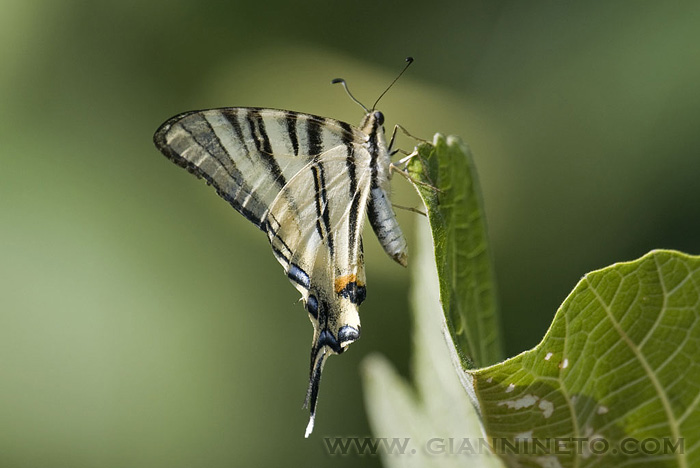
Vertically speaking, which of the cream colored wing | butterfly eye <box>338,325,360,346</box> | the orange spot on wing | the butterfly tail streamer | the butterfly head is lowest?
the butterfly tail streamer

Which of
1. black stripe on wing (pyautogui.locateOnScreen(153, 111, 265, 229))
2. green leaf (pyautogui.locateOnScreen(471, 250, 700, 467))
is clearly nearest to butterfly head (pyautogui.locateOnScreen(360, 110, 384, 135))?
black stripe on wing (pyautogui.locateOnScreen(153, 111, 265, 229))

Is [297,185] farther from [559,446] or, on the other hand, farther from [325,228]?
[559,446]

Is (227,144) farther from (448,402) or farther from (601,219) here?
(601,219)

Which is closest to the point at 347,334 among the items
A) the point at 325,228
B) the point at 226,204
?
the point at 325,228

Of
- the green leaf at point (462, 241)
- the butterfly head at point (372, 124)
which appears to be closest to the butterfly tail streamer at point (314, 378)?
the green leaf at point (462, 241)

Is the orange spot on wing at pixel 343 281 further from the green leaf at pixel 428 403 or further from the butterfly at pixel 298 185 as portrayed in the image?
the green leaf at pixel 428 403

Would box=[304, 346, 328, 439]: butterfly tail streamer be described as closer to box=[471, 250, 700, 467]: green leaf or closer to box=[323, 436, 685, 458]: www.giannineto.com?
box=[323, 436, 685, 458]: www.giannineto.com
